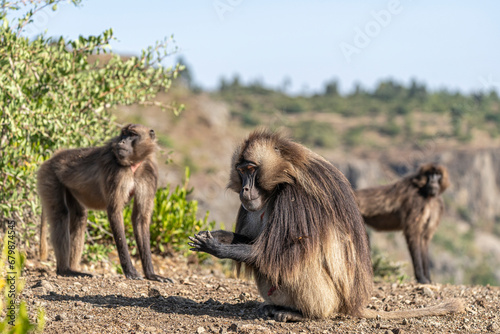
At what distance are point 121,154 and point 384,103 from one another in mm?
55503

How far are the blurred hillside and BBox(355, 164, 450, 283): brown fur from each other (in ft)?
36.0

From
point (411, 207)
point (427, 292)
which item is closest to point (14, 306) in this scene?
point (427, 292)

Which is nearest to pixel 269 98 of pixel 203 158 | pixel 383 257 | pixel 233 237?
pixel 203 158

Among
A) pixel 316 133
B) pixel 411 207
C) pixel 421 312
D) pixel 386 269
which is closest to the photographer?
pixel 421 312

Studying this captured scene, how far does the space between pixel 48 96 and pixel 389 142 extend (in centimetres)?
4371

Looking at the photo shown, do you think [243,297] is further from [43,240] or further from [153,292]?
[43,240]

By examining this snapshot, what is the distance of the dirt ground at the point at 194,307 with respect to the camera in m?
4.14

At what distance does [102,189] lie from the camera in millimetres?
6047

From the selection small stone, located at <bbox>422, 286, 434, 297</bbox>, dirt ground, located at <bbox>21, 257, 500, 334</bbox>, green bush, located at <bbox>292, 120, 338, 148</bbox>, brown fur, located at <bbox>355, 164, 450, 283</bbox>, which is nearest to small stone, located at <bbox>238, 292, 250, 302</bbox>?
dirt ground, located at <bbox>21, 257, 500, 334</bbox>

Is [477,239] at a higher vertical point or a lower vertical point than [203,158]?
lower

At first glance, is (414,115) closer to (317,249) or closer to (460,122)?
(460,122)

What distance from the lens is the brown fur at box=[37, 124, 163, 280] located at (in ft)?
19.6

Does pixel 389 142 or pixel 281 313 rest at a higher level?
pixel 389 142

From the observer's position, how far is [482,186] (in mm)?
40000
